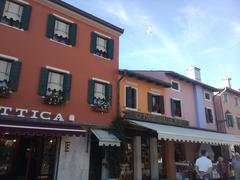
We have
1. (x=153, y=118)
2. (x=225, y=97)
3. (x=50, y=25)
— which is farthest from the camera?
(x=225, y=97)

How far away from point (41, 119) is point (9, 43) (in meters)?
4.02

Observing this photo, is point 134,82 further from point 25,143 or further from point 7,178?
point 7,178

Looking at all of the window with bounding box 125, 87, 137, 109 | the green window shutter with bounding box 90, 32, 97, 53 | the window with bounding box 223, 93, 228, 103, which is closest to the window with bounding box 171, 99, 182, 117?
the window with bounding box 125, 87, 137, 109

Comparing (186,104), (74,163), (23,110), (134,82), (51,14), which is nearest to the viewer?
(23,110)

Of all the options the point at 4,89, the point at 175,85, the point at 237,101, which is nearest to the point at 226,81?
the point at 237,101

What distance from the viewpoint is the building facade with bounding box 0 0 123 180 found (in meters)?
11.7

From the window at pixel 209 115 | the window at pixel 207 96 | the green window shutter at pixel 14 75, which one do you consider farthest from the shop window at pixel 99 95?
the window at pixel 207 96

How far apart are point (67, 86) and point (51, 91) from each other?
0.92 metres

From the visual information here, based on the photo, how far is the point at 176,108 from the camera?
2127cm

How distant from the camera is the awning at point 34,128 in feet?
31.8

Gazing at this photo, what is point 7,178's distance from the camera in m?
12.0

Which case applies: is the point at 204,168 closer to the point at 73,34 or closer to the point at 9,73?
the point at 9,73

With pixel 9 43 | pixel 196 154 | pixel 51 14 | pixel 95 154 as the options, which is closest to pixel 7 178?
pixel 95 154

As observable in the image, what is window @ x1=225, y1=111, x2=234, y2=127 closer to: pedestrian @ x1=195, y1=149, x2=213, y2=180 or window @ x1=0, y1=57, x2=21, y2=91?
pedestrian @ x1=195, y1=149, x2=213, y2=180
